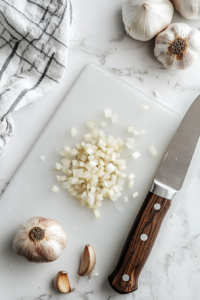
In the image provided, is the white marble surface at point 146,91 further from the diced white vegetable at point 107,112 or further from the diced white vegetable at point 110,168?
the diced white vegetable at point 110,168

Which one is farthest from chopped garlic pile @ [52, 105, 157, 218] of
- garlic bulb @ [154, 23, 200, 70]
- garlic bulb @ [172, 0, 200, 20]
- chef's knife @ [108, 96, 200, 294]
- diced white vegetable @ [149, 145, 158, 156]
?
garlic bulb @ [172, 0, 200, 20]

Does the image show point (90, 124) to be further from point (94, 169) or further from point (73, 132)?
point (94, 169)

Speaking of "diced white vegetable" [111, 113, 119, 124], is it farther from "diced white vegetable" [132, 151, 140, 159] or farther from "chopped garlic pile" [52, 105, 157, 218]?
"diced white vegetable" [132, 151, 140, 159]

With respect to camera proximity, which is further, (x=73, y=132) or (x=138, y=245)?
(x=73, y=132)

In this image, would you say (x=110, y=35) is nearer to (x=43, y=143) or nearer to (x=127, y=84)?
(x=127, y=84)

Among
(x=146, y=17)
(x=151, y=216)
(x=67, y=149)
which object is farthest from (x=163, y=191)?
(x=146, y=17)

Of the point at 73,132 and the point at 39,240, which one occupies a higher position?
the point at 73,132
